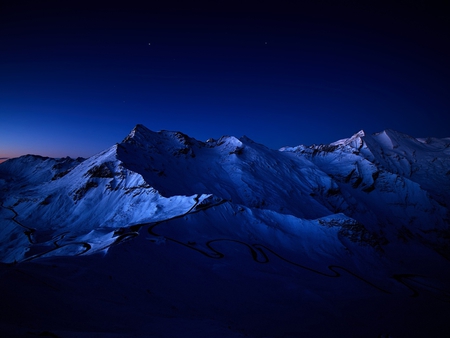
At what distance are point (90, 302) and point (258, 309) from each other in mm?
12468

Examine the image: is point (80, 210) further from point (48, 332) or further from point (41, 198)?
point (48, 332)

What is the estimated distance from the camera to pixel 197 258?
25.5 metres

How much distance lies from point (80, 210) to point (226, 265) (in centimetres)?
5764

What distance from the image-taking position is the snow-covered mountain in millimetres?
11547

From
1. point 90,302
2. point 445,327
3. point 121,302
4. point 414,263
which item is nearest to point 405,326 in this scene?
point 445,327

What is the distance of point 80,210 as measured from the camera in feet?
206

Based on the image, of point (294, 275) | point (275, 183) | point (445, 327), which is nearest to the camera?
point (445, 327)

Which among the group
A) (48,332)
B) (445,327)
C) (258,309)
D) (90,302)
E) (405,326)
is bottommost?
(445,327)

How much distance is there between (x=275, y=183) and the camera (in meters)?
110

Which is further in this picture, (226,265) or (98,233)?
(98,233)

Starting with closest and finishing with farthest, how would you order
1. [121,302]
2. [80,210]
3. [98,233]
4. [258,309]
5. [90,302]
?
1. [90,302]
2. [121,302]
3. [258,309]
4. [98,233]
5. [80,210]

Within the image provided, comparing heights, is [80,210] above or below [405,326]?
above

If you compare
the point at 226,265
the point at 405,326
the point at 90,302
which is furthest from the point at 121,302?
the point at 405,326

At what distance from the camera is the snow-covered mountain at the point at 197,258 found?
11.5 m
